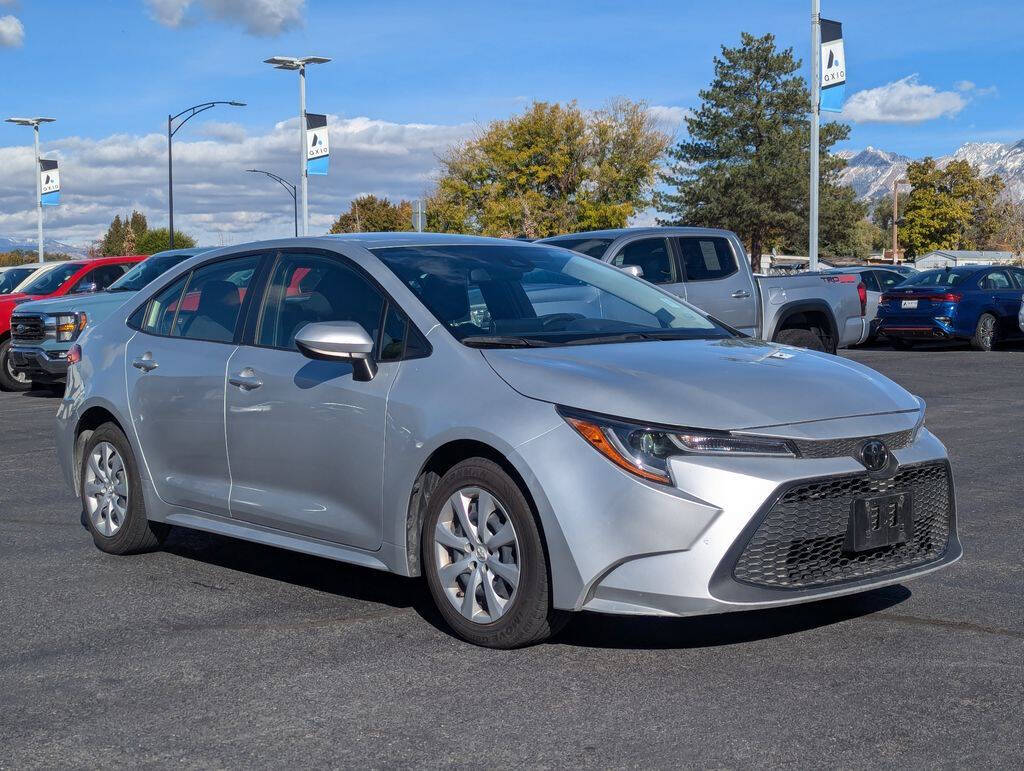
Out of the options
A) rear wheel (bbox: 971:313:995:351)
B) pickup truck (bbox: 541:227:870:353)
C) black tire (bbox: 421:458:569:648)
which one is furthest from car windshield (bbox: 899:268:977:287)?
black tire (bbox: 421:458:569:648)

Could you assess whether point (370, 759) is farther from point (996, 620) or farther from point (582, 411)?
point (996, 620)

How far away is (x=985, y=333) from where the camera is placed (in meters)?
23.1

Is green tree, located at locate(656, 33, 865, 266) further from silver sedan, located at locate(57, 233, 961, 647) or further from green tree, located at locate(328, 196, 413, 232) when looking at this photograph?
silver sedan, located at locate(57, 233, 961, 647)

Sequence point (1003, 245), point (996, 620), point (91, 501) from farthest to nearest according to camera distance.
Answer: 1. point (1003, 245)
2. point (91, 501)
3. point (996, 620)

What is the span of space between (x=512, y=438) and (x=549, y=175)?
55.1m

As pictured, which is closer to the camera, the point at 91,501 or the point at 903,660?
the point at 903,660

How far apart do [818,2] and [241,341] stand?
24010 millimetres

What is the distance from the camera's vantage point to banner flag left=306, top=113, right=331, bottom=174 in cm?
3084

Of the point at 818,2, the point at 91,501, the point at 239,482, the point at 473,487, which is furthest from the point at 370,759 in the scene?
the point at 818,2

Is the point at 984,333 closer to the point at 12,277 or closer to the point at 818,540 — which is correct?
the point at 12,277

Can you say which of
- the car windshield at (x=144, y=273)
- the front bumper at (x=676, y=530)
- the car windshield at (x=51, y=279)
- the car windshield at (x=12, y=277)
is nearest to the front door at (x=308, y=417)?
the front bumper at (x=676, y=530)

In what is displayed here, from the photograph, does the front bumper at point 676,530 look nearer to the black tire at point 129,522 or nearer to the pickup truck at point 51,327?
the black tire at point 129,522

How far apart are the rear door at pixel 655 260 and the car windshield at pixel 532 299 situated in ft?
25.2

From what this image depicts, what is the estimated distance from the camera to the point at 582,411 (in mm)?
4535
